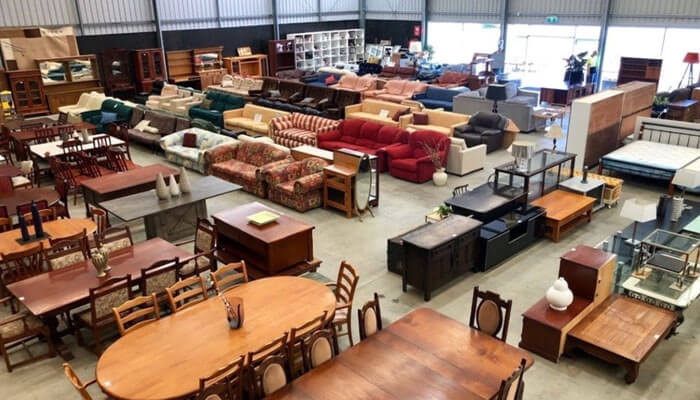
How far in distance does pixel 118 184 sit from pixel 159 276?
3.78m

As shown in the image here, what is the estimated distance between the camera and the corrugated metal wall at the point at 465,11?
872 inches

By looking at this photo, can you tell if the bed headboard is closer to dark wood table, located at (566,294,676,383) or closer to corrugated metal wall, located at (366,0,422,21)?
dark wood table, located at (566,294,676,383)

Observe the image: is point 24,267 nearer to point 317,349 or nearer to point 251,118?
point 317,349

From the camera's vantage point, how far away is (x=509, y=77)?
22219 mm

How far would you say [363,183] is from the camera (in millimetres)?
10211

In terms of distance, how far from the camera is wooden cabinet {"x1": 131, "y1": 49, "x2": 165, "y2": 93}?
2064 centimetres

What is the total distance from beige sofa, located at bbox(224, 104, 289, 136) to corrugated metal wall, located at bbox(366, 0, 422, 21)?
12204 mm

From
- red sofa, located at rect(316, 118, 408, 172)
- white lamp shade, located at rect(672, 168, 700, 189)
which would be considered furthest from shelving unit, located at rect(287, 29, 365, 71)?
white lamp shade, located at rect(672, 168, 700, 189)

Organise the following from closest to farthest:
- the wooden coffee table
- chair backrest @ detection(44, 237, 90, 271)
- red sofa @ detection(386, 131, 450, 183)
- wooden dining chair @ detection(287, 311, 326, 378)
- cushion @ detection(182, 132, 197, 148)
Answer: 1. wooden dining chair @ detection(287, 311, 326, 378)
2. chair backrest @ detection(44, 237, 90, 271)
3. the wooden coffee table
4. red sofa @ detection(386, 131, 450, 183)
5. cushion @ detection(182, 132, 197, 148)

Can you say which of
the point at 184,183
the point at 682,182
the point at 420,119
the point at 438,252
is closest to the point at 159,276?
the point at 184,183

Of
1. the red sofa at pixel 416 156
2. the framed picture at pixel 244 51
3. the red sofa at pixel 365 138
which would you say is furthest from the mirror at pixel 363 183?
the framed picture at pixel 244 51

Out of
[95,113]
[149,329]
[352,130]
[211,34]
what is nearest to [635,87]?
[352,130]

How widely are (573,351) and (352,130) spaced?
836 centimetres

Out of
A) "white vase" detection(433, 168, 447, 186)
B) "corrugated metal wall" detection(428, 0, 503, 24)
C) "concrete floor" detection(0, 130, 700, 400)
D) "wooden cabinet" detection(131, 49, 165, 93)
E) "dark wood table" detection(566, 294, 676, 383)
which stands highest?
"corrugated metal wall" detection(428, 0, 503, 24)
